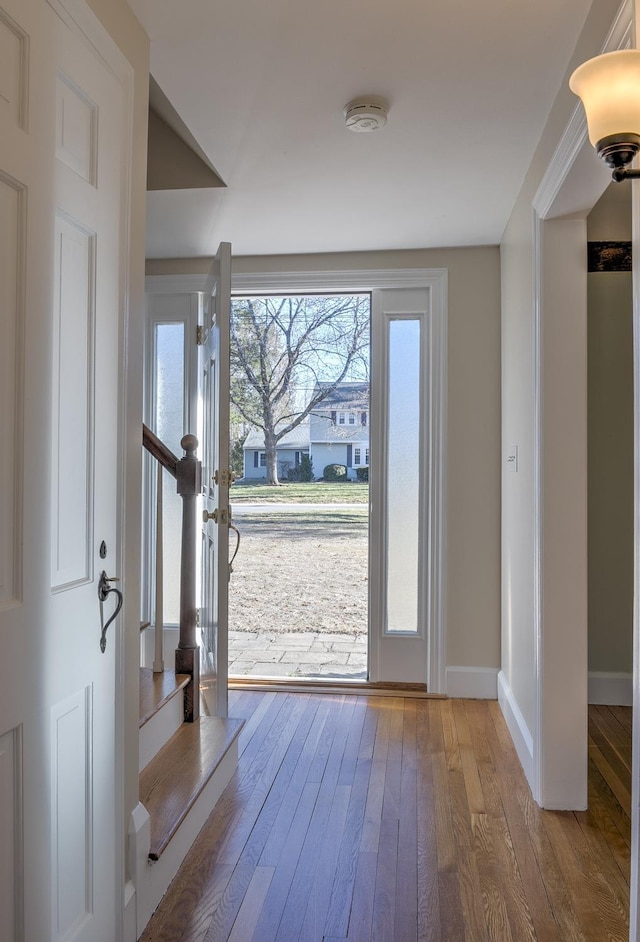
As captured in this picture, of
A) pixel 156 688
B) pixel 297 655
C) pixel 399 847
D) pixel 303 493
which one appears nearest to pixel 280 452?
pixel 303 493

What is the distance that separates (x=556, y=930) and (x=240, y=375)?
190 inches

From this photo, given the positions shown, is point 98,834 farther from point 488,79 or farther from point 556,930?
point 488,79

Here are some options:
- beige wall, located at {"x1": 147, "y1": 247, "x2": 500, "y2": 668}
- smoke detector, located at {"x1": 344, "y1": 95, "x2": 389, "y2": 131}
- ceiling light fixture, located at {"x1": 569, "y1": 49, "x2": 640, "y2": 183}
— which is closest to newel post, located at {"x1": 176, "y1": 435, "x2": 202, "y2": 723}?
smoke detector, located at {"x1": 344, "y1": 95, "x2": 389, "y2": 131}

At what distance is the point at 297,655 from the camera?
5.22m

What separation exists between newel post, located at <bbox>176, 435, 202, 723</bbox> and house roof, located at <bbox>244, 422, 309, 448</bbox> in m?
3.21

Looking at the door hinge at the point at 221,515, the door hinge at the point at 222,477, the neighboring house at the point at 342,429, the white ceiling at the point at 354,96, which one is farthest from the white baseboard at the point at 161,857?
the neighboring house at the point at 342,429

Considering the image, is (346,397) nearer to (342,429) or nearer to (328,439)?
(342,429)

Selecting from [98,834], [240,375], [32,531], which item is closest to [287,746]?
[98,834]

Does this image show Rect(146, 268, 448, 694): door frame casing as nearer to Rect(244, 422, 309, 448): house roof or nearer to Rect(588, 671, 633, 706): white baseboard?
Rect(588, 671, 633, 706): white baseboard

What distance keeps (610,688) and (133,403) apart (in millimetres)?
3135

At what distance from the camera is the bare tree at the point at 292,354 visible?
586cm

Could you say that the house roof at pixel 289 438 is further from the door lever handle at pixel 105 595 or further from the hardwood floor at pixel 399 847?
the door lever handle at pixel 105 595

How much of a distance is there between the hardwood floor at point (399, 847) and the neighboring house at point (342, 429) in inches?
122

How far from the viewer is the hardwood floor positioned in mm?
1958
